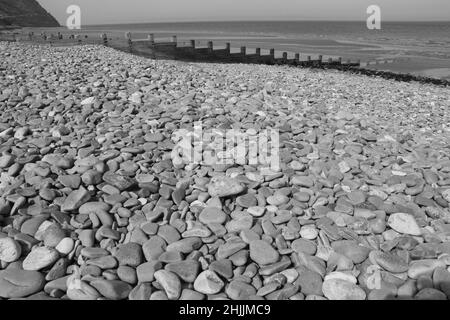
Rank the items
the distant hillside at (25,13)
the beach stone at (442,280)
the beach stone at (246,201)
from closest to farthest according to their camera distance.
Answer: the beach stone at (442,280) < the beach stone at (246,201) < the distant hillside at (25,13)

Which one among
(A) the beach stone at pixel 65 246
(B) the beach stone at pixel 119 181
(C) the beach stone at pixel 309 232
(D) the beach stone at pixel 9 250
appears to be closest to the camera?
(D) the beach stone at pixel 9 250

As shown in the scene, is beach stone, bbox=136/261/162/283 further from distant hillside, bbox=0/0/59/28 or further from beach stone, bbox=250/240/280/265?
distant hillside, bbox=0/0/59/28

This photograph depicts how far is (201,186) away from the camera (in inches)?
140

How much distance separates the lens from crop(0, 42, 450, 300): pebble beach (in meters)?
2.50

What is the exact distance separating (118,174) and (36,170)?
0.81 m

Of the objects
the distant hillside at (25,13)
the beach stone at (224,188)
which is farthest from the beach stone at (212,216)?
the distant hillside at (25,13)

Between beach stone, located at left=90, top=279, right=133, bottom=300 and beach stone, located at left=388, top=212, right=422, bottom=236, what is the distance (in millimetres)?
2227

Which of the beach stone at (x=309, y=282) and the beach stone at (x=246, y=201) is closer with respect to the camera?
Result: the beach stone at (x=309, y=282)

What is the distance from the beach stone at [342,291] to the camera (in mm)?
2404

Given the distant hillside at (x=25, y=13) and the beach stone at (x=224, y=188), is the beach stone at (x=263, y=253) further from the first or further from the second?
the distant hillside at (x=25, y=13)

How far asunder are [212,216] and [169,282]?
0.82m

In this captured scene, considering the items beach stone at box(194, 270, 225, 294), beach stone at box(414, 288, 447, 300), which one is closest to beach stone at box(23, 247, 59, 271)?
beach stone at box(194, 270, 225, 294)
